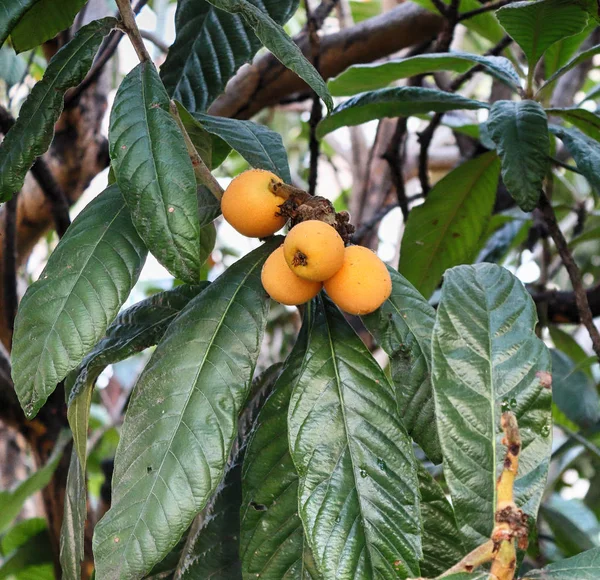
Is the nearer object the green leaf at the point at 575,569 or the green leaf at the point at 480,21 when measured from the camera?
the green leaf at the point at 575,569

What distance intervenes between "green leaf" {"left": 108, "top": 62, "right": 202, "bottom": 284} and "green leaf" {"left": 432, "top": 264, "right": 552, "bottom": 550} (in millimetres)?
217

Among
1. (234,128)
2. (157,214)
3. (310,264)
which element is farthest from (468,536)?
(234,128)

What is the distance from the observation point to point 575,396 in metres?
1.51

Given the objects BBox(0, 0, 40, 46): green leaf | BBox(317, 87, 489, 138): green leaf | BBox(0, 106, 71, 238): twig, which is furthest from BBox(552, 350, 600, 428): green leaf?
BBox(0, 0, 40, 46): green leaf

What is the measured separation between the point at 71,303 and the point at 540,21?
27.2 inches

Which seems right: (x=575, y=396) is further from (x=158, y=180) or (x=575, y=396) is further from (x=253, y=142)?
(x=158, y=180)

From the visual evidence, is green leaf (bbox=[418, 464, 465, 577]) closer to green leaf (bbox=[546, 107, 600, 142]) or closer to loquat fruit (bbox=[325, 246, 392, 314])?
loquat fruit (bbox=[325, 246, 392, 314])

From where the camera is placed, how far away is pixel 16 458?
1941 millimetres

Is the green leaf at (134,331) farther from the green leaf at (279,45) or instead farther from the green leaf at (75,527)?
the green leaf at (279,45)

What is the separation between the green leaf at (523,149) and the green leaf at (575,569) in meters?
0.45

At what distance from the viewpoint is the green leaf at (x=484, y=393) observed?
57 centimetres

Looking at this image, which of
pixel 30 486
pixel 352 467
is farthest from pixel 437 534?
pixel 30 486

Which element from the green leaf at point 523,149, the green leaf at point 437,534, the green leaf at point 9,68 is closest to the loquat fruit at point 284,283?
the green leaf at point 437,534

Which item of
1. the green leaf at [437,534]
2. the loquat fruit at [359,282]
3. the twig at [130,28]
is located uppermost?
the twig at [130,28]
